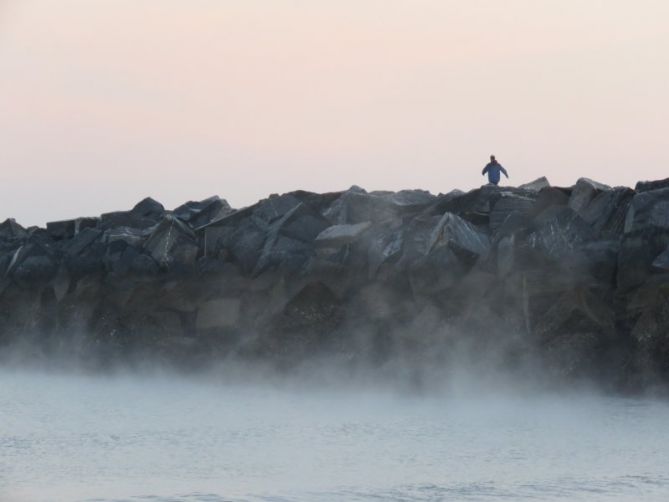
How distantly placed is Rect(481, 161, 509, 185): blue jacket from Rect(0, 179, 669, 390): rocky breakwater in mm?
2238

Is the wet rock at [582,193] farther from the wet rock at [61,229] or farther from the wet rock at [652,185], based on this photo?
the wet rock at [61,229]

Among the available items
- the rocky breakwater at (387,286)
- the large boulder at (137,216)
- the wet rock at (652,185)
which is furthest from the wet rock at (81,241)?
the wet rock at (652,185)

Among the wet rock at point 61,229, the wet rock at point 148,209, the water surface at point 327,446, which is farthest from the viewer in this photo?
the wet rock at point 61,229

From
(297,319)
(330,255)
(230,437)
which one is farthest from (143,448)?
(330,255)

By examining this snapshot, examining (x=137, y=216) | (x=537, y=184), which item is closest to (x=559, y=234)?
(x=537, y=184)

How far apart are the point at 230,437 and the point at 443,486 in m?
2.93

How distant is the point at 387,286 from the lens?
15172 millimetres

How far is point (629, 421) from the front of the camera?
11.2 m

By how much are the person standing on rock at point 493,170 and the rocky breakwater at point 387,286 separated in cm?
225

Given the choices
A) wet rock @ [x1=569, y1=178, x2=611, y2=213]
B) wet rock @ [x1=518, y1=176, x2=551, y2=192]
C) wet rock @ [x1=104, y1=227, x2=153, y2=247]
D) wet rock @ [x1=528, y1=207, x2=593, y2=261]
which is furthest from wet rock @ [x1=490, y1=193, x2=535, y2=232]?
wet rock @ [x1=104, y1=227, x2=153, y2=247]

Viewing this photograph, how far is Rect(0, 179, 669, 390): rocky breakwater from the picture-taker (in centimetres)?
1339

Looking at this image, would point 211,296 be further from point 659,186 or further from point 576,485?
point 576,485

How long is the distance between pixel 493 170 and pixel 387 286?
21.0 ft

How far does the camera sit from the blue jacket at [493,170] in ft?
68.7
